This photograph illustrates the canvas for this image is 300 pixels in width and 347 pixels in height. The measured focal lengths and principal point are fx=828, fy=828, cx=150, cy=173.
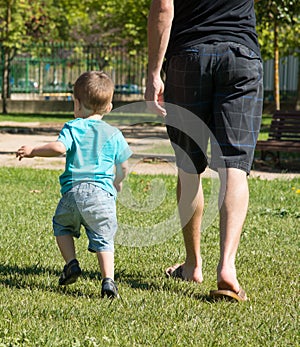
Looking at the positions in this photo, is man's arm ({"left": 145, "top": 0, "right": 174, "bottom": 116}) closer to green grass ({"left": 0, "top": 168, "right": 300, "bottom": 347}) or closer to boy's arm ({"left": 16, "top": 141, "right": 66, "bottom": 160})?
boy's arm ({"left": 16, "top": 141, "right": 66, "bottom": 160})

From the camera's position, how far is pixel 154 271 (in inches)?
200

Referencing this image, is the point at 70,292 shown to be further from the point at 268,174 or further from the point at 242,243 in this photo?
the point at 268,174

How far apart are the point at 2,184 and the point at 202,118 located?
5491 millimetres

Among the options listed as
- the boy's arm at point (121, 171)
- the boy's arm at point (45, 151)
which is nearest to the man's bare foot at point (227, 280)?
the boy's arm at point (121, 171)

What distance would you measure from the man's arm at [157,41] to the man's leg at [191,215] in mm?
445

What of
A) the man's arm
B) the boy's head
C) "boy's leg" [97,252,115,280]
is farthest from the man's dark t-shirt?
"boy's leg" [97,252,115,280]

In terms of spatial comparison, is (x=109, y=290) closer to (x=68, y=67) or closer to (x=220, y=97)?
(x=220, y=97)

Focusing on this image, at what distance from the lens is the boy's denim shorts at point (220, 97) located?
14.1ft

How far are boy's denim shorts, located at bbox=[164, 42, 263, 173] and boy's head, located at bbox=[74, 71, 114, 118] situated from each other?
34 centimetres

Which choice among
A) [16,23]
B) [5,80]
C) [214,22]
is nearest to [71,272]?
[214,22]

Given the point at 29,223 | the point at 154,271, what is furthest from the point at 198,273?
the point at 29,223

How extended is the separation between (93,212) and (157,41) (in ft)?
3.12

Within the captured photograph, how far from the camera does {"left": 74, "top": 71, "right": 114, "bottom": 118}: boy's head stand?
4383 millimetres

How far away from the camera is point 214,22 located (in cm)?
432
